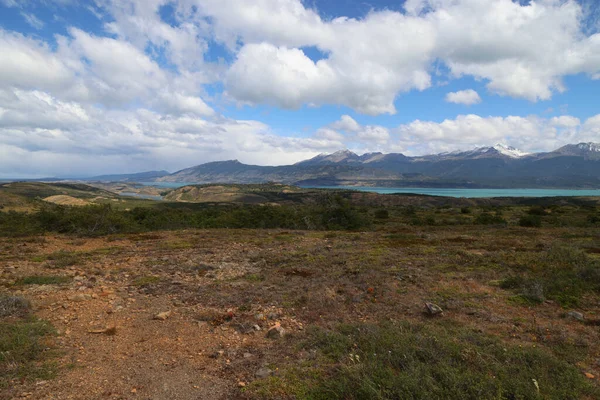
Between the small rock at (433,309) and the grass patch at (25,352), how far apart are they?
8.72 metres

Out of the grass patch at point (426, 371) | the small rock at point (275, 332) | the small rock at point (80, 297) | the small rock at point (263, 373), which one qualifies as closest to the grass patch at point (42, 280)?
the small rock at point (80, 297)

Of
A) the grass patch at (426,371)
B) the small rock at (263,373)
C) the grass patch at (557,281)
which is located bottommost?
the grass patch at (557,281)

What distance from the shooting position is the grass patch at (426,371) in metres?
4.80

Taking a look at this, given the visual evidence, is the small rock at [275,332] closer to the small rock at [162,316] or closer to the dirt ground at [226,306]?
the dirt ground at [226,306]

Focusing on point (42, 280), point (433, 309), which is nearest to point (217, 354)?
point (433, 309)

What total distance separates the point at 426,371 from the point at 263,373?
2.97 metres

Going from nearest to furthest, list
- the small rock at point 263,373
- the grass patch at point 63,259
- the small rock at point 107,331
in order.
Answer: the small rock at point 263,373 < the small rock at point 107,331 < the grass patch at point 63,259

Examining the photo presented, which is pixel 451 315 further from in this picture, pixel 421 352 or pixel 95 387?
pixel 95 387

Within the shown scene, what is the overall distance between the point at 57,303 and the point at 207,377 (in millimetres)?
6472

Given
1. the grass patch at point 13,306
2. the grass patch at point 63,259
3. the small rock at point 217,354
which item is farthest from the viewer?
the grass patch at point 63,259

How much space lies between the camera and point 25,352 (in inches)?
234

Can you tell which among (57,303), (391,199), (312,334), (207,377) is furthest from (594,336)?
(391,199)

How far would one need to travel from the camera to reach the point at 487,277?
11977 mm

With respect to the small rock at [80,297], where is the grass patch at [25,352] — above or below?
above
